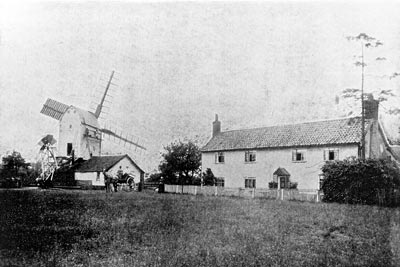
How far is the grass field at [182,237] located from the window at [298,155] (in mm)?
16636

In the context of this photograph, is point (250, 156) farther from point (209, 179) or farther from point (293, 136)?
point (293, 136)

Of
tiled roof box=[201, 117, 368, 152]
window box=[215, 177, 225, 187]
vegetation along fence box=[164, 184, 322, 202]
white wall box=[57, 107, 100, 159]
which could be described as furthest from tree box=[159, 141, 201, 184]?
white wall box=[57, 107, 100, 159]

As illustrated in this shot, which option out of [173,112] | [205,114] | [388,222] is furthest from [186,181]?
[388,222]

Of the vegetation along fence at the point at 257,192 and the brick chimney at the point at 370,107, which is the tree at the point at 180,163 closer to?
the vegetation along fence at the point at 257,192

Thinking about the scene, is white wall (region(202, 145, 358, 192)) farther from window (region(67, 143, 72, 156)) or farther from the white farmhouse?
window (region(67, 143, 72, 156))

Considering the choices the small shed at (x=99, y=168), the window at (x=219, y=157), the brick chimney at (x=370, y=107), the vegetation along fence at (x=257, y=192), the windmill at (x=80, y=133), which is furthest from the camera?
the small shed at (x=99, y=168)

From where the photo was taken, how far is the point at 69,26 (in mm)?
11734

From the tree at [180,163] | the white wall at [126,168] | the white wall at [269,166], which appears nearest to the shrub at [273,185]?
the white wall at [269,166]

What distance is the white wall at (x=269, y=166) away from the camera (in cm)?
2969

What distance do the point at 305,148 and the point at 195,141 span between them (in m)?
10.8

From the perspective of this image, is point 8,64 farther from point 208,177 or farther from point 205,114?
point 208,177

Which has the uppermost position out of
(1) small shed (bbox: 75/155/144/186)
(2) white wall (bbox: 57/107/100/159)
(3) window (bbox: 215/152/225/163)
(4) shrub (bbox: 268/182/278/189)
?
(2) white wall (bbox: 57/107/100/159)

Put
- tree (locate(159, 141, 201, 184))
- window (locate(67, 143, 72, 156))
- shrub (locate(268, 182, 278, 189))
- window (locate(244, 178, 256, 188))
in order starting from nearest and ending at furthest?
1. shrub (locate(268, 182, 278, 189))
2. tree (locate(159, 141, 201, 184))
3. window (locate(67, 143, 72, 156))
4. window (locate(244, 178, 256, 188))

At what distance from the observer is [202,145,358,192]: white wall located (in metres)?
29.7
